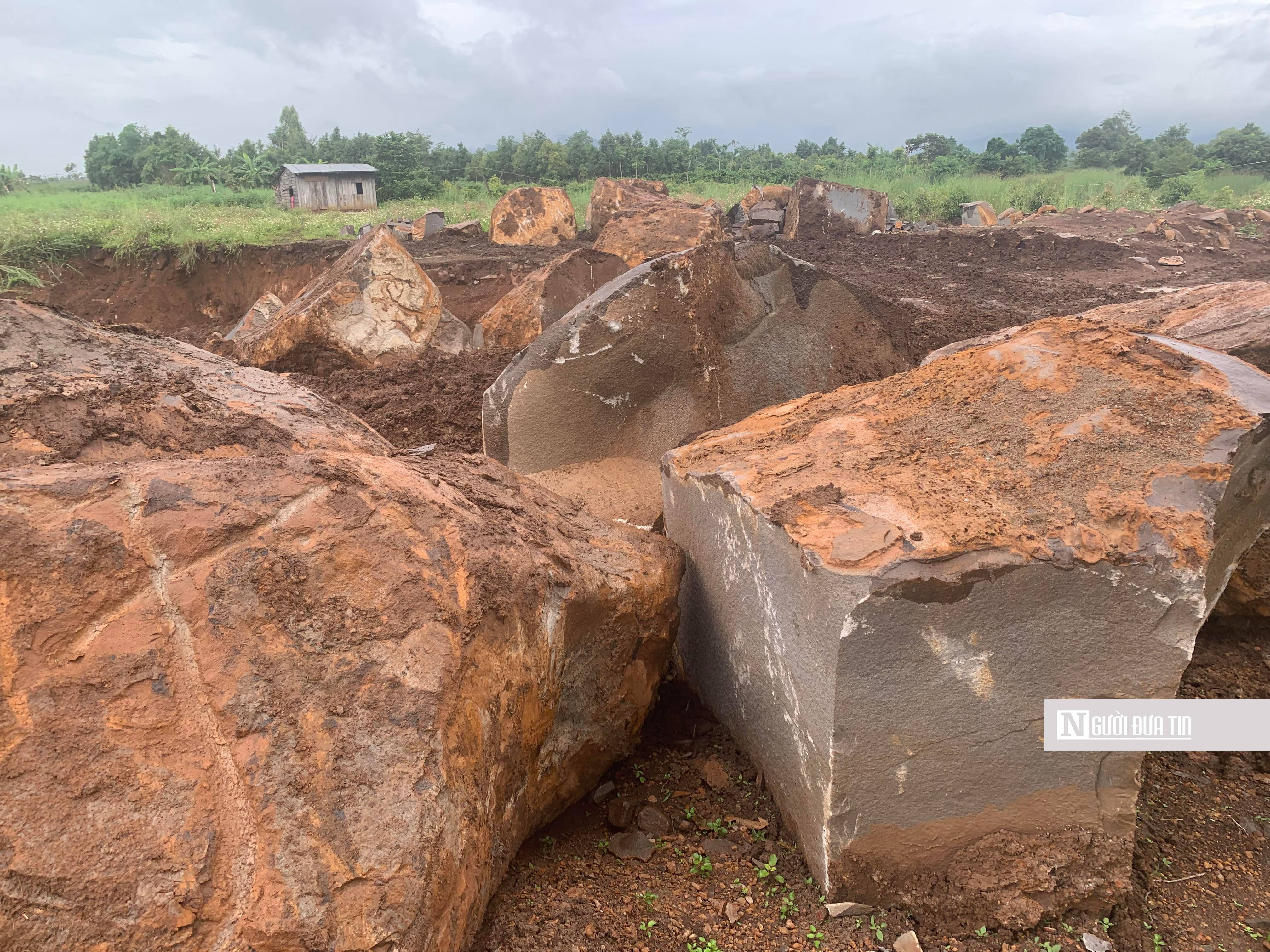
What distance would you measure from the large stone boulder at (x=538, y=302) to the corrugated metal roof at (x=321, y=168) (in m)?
15.2

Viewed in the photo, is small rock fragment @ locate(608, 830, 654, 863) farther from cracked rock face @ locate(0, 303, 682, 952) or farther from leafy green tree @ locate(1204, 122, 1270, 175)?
leafy green tree @ locate(1204, 122, 1270, 175)

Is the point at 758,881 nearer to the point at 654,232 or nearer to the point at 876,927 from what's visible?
the point at 876,927

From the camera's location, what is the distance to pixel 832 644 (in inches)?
59.6

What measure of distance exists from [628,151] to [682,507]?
25.5 meters

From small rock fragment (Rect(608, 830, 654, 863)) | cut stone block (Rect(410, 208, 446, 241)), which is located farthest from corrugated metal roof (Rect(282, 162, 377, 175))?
small rock fragment (Rect(608, 830, 654, 863))

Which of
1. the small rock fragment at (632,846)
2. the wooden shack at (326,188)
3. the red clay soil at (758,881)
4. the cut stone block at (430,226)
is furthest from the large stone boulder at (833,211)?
the small rock fragment at (632,846)

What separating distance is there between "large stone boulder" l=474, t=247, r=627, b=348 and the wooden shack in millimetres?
14408

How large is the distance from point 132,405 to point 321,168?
19384 millimetres

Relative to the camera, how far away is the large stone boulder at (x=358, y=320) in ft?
17.9

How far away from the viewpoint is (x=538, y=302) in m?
5.50

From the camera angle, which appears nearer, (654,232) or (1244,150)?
(654,232)

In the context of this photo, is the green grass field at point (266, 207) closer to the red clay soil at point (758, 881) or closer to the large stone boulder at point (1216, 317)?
the large stone boulder at point (1216, 317)

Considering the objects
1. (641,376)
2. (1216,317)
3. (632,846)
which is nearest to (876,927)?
(632,846)

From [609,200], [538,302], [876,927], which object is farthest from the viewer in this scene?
[609,200]
